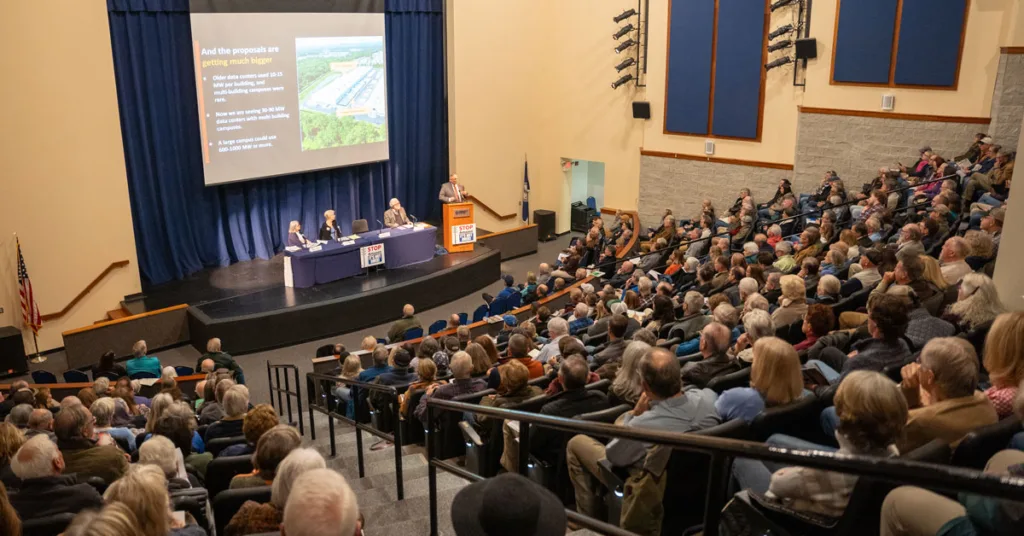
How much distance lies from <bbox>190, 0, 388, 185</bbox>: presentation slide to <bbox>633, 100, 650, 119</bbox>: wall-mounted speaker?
176 inches

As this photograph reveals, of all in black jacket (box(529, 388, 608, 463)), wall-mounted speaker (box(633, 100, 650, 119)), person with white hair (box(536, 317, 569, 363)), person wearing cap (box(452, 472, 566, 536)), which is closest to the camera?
person wearing cap (box(452, 472, 566, 536))

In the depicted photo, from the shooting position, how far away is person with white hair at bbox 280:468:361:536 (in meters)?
2.22

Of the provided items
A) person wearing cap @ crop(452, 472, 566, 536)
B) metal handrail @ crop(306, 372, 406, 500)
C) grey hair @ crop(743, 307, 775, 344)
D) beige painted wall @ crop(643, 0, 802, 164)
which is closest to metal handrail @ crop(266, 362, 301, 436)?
metal handrail @ crop(306, 372, 406, 500)

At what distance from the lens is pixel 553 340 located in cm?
645

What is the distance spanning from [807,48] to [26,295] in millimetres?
11355

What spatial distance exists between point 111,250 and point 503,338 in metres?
6.30

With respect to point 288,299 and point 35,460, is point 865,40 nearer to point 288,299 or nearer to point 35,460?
point 288,299

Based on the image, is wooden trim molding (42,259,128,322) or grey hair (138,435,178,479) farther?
wooden trim molding (42,259,128,322)

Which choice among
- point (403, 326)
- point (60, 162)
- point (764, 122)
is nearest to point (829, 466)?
point (403, 326)

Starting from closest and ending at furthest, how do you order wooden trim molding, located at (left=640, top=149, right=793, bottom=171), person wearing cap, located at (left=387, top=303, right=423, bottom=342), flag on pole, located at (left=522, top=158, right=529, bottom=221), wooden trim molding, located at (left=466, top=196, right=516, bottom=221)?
person wearing cap, located at (left=387, top=303, right=423, bottom=342)
wooden trim molding, located at (left=640, top=149, right=793, bottom=171)
wooden trim molding, located at (left=466, top=196, right=516, bottom=221)
flag on pole, located at (left=522, top=158, right=529, bottom=221)

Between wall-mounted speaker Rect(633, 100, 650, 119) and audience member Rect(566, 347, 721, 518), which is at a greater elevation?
wall-mounted speaker Rect(633, 100, 650, 119)

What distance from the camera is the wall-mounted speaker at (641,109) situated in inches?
565

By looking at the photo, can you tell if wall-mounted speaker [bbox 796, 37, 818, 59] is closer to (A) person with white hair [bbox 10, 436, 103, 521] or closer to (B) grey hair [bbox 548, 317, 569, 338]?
(B) grey hair [bbox 548, 317, 569, 338]

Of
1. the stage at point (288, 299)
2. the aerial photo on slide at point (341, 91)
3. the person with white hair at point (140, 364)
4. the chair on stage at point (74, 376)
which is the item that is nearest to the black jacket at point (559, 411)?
the person with white hair at point (140, 364)
